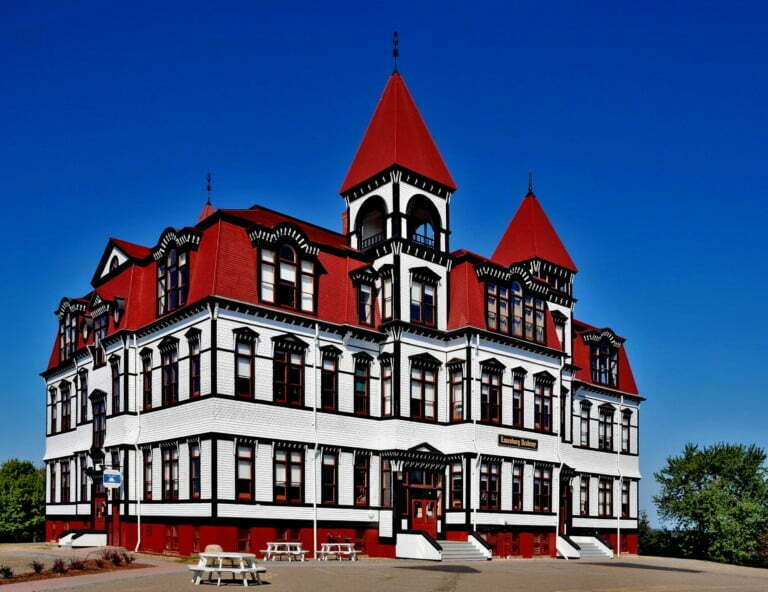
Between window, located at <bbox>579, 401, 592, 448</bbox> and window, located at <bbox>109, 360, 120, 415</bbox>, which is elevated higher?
window, located at <bbox>109, 360, 120, 415</bbox>

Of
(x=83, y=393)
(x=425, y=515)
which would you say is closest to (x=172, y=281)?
(x=83, y=393)

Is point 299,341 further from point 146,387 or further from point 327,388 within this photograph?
point 146,387

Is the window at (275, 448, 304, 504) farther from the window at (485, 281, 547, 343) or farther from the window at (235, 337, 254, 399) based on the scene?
the window at (485, 281, 547, 343)

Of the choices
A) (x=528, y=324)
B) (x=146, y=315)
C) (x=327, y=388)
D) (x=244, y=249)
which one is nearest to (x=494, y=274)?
(x=528, y=324)

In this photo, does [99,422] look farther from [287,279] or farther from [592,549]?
[592,549]

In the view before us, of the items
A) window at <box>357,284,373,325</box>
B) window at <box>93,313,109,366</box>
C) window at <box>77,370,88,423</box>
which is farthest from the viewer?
window at <box>77,370,88,423</box>

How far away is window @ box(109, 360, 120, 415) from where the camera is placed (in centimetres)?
3959

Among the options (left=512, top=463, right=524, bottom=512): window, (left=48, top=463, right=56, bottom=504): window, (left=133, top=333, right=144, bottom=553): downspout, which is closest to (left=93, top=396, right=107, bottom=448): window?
(left=133, top=333, right=144, bottom=553): downspout

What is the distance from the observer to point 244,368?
35.2 m

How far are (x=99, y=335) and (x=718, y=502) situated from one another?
40.4m

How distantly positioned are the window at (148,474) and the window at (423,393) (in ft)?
39.9

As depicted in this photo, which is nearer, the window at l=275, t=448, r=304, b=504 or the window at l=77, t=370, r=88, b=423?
the window at l=275, t=448, r=304, b=504

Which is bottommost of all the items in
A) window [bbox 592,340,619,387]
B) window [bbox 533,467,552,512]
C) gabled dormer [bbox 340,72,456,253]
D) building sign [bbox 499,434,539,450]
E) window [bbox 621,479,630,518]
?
window [bbox 621,479,630,518]

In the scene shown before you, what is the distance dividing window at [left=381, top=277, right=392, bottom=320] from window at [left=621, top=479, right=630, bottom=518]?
23.8m
